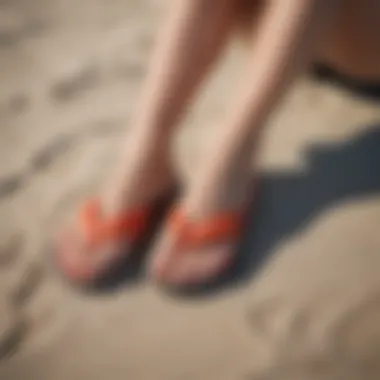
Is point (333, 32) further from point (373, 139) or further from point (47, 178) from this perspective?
point (47, 178)

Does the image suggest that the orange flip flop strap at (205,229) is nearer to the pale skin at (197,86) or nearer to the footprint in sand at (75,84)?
the pale skin at (197,86)

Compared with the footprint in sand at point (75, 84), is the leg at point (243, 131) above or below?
above

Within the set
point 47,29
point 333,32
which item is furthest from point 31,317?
point 47,29

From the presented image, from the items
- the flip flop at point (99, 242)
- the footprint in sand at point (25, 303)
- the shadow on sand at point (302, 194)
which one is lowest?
the footprint in sand at point (25, 303)

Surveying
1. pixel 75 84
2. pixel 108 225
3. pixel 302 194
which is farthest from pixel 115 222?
pixel 75 84

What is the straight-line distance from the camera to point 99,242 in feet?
2.65

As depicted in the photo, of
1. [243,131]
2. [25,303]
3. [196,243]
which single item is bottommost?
[25,303]

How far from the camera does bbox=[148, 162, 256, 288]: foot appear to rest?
791mm

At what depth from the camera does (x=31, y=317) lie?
0.79 m

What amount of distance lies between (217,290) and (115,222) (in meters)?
0.14

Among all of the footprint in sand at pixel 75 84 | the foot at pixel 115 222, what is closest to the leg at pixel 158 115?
the foot at pixel 115 222

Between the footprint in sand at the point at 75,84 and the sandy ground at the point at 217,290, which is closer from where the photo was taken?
the sandy ground at the point at 217,290

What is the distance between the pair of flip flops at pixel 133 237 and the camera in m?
Result: 0.80

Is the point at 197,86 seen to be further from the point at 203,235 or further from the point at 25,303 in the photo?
the point at 25,303
